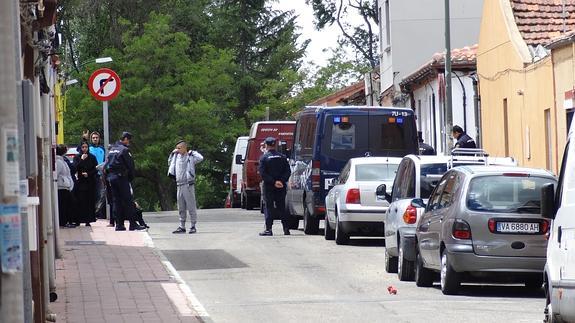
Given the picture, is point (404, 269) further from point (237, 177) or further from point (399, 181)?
point (237, 177)

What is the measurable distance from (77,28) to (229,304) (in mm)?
47462

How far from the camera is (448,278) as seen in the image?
53.5 ft

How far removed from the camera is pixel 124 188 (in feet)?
88.1

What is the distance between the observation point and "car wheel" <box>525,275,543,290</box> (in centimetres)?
1647

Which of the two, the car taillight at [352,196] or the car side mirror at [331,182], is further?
the car side mirror at [331,182]

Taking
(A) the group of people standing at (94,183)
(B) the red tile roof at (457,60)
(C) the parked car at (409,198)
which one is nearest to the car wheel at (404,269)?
(C) the parked car at (409,198)

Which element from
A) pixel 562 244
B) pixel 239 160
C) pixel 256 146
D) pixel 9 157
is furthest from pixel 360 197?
pixel 239 160

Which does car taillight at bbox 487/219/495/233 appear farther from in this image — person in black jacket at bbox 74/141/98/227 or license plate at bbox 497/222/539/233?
person in black jacket at bbox 74/141/98/227

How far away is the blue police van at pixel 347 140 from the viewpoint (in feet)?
87.5

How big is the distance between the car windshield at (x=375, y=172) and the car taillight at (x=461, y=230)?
798 cm

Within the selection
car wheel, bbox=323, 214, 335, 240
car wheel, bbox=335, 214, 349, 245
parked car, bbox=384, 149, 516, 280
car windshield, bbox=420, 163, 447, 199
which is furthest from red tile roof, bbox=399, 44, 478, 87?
car windshield, bbox=420, 163, 447, 199

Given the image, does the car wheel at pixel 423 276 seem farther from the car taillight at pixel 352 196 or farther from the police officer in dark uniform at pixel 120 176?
the police officer in dark uniform at pixel 120 176

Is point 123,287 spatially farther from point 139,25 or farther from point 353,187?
point 139,25

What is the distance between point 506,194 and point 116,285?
4.69 meters
